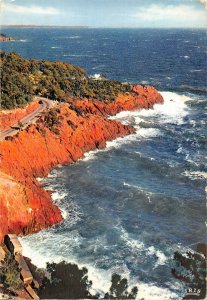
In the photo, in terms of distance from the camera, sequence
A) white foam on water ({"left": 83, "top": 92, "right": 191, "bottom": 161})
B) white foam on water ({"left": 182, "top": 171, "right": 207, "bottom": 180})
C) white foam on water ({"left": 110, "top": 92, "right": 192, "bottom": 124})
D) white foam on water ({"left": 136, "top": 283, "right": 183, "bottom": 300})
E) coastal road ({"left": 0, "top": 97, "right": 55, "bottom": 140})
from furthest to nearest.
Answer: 1. white foam on water ({"left": 110, "top": 92, "right": 192, "bottom": 124})
2. white foam on water ({"left": 83, "top": 92, "right": 191, "bottom": 161})
3. coastal road ({"left": 0, "top": 97, "right": 55, "bottom": 140})
4. white foam on water ({"left": 182, "top": 171, "right": 207, "bottom": 180})
5. white foam on water ({"left": 136, "top": 283, "right": 183, "bottom": 300})

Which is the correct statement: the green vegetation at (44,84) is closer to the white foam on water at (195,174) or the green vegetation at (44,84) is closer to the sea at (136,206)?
the sea at (136,206)

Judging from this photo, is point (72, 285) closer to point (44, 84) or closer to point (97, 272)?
point (97, 272)

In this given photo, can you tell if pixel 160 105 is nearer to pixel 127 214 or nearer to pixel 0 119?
pixel 0 119

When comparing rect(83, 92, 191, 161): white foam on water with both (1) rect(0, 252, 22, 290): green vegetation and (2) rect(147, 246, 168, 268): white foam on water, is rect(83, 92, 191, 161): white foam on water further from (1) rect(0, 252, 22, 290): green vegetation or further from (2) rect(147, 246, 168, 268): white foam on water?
(1) rect(0, 252, 22, 290): green vegetation

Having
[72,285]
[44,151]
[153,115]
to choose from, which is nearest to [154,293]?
[72,285]

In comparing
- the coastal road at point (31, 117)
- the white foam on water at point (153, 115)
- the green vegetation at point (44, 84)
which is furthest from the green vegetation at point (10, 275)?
the green vegetation at point (44, 84)

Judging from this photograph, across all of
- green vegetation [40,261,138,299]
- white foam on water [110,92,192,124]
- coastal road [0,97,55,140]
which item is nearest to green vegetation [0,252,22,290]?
green vegetation [40,261,138,299]
